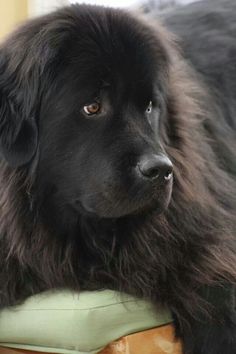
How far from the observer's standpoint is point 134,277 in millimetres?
1665

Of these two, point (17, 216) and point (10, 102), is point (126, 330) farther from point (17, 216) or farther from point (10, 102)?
point (10, 102)

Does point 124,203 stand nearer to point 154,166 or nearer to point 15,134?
point 154,166

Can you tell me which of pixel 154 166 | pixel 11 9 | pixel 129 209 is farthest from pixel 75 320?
pixel 11 9

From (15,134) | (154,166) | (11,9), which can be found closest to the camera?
(154,166)

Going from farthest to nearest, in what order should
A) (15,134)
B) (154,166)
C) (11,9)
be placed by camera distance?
(11,9) → (15,134) → (154,166)

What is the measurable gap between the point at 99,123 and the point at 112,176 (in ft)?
0.42

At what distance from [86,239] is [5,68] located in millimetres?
451

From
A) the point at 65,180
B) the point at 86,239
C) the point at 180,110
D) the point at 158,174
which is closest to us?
the point at 158,174

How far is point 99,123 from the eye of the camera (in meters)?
1.50

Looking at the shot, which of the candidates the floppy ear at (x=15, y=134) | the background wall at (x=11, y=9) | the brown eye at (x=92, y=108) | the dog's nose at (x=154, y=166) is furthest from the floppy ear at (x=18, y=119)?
→ the background wall at (x=11, y=9)

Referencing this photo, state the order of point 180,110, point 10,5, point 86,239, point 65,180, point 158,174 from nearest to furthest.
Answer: point 158,174, point 65,180, point 86,239, point 180,110, point 10,5

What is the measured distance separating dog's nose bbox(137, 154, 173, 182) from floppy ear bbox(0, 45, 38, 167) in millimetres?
264

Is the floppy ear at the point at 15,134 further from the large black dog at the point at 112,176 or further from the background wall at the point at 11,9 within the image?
the background wall at the point at 11,9

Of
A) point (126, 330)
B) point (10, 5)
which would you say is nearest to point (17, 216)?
point (126, 330)
